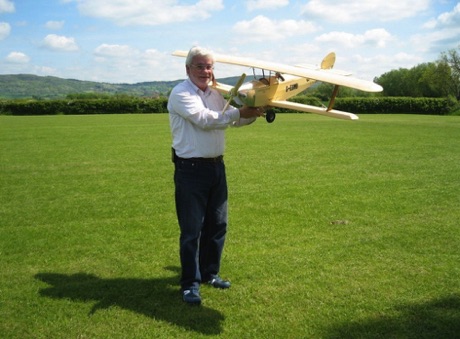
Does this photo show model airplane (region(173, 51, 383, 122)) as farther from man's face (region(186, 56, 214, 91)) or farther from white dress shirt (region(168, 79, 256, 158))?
man's face (region(186, 56, 214, 91))

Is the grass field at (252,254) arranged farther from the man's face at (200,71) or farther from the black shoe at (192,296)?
the man's face at (200,71)

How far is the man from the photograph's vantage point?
3980mm

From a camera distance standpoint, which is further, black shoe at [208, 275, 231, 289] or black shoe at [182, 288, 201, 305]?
black shoe at [208, 275, 231, 289]

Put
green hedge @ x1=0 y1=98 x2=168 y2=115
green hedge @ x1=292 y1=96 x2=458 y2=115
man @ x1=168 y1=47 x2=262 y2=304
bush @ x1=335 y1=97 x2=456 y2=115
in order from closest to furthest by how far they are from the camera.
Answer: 1. man @ x1=168 y1=47 x2=262 y2=304
2. green hedge @ x1=292 y1=96 x2=458 y2=115
3. bush @ x1=335 y1=97 x2=456 y2=115
4. green hedge @ x1=0 y1=98 x2=168 y2=115

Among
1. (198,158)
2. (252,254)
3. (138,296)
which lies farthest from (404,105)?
(138,296)

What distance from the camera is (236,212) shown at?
308 inches

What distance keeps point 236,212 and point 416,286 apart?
374 centimetres

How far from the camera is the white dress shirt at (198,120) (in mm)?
3926

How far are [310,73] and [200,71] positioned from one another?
1.08 meters

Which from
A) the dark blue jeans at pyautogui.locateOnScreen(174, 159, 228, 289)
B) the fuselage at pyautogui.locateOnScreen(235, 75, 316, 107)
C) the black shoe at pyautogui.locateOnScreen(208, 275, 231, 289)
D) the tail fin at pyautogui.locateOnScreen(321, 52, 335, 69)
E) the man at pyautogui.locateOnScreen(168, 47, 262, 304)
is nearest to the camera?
the man at pyautogui.locateOnScreen(168, 47, 262, 304)

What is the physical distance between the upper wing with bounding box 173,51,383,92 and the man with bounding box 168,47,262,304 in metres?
0.43

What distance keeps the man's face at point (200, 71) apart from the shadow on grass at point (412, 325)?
2.73m

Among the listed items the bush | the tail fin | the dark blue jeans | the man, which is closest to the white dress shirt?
the man

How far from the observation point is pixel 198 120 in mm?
3912
